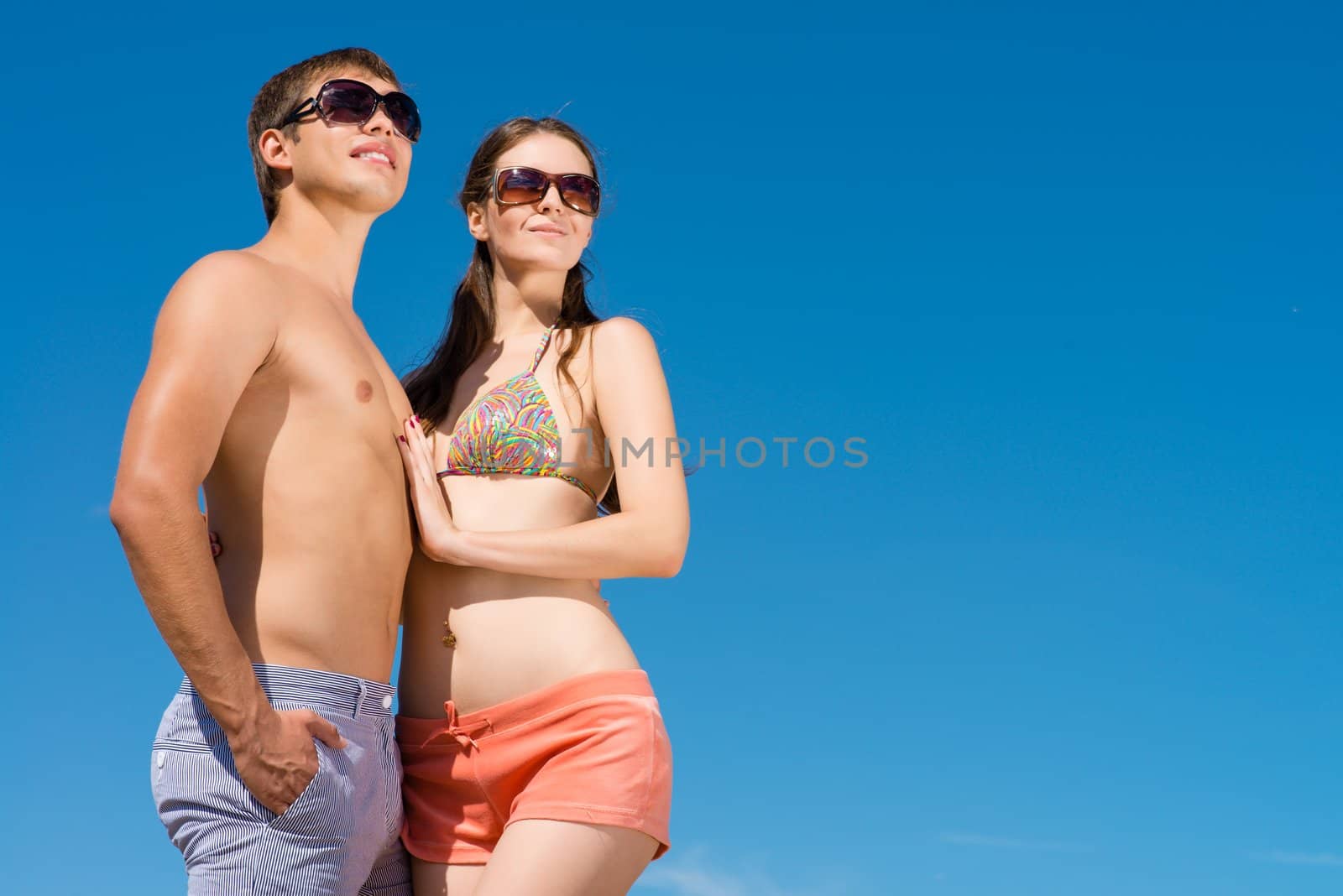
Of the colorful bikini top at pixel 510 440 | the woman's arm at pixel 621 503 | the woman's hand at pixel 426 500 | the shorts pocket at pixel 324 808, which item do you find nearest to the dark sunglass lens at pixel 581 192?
the woman's arm at pixel 621 503

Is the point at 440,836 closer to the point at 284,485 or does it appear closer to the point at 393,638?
the point at 393,638

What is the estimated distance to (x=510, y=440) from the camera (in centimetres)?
529

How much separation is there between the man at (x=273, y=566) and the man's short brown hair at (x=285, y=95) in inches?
14.9

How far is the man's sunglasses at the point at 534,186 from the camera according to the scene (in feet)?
19.8

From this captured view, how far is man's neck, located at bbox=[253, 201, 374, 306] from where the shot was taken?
524 cm

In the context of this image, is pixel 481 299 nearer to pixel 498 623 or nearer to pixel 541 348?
pixel 541 348

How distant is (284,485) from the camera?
4.50m

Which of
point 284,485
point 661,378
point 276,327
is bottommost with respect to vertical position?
point 284,485

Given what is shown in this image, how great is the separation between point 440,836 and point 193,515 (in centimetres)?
176

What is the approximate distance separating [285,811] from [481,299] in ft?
9.22

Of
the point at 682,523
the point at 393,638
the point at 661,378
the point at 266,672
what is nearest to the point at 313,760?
the point at 266,672

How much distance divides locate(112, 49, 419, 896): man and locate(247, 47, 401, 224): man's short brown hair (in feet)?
1.24

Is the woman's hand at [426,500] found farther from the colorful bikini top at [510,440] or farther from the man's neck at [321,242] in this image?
the man's neck at [321,242]

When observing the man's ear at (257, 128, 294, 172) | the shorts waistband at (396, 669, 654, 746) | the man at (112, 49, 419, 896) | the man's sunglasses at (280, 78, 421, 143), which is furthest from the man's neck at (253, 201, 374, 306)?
the shorts waistband at (396, 669, 654, 746)
